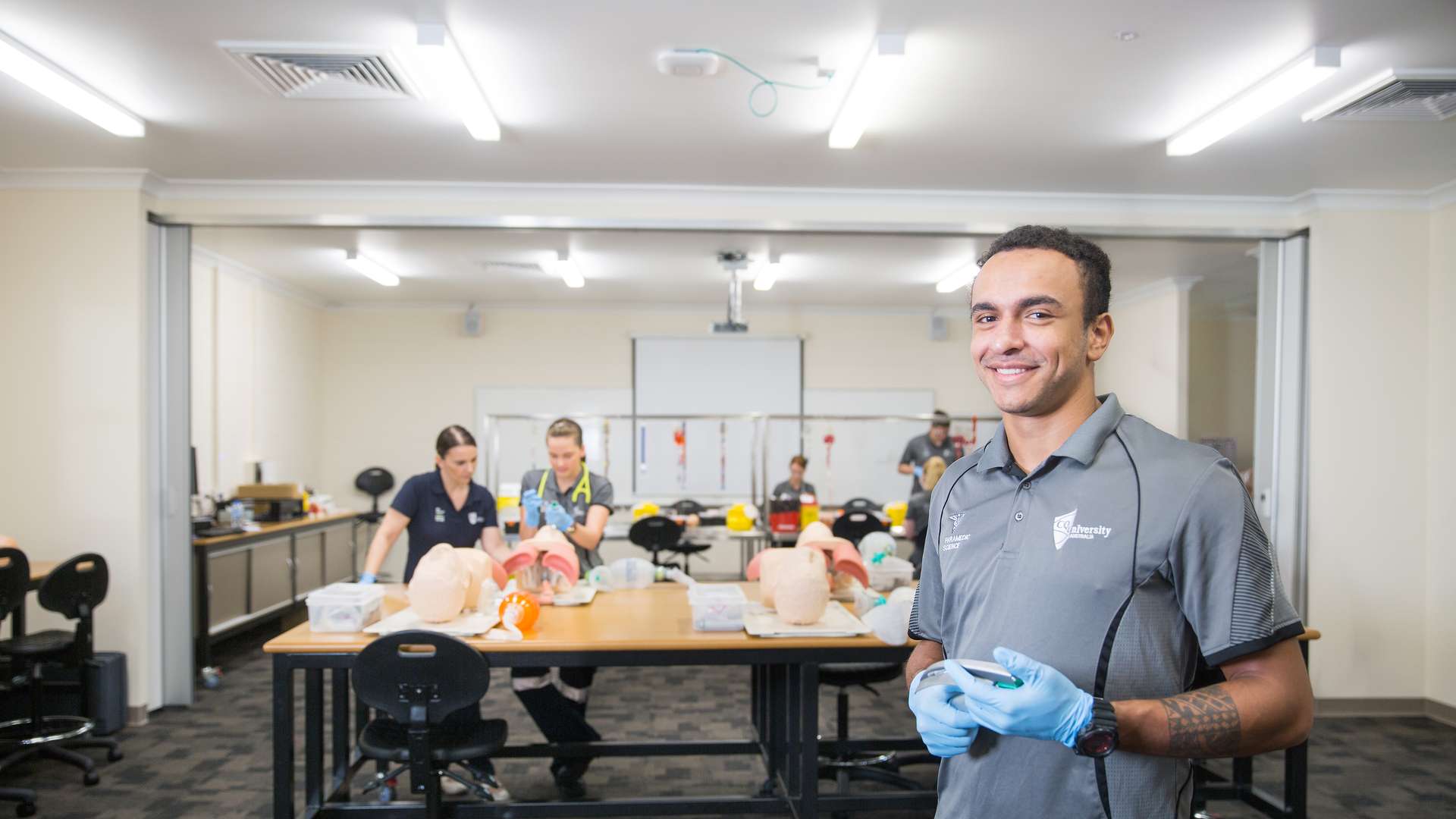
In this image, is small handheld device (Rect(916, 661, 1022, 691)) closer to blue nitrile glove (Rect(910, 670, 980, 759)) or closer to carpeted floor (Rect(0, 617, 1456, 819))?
blue nitrile glove (Rect(910, 670, 980, 759))

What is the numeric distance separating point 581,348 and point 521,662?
6.62m

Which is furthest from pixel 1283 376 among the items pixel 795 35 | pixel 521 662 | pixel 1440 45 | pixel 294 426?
pixel 294 426

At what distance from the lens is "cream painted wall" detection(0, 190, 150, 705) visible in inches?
183

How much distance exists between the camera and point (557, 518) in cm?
430

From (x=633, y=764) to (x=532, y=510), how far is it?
4.16ft

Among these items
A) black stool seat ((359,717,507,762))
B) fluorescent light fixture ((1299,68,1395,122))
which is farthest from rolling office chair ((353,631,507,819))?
fluorescent light fixture ((1299,68,1395,122))

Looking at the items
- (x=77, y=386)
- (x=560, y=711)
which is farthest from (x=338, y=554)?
(x=560, y=711)

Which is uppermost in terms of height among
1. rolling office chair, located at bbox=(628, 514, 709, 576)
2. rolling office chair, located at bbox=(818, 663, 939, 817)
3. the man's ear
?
the man's ear

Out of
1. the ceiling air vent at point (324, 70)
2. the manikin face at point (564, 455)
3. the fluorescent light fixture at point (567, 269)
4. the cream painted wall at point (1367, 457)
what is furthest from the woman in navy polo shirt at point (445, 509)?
the cream painted wall at point (1367, 457)

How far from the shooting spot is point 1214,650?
1.17 m

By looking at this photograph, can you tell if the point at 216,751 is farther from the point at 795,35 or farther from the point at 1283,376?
the point at 1283,376

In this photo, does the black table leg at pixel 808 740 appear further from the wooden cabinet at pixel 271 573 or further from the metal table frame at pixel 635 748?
the wooden cabinet at pixel 271 573

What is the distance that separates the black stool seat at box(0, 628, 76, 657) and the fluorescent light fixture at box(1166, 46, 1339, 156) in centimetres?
533

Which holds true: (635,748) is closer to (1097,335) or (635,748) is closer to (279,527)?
(1097,335)
